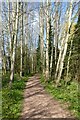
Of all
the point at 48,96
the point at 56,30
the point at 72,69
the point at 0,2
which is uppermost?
the point at 0,2

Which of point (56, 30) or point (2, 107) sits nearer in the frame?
point (2, 107)

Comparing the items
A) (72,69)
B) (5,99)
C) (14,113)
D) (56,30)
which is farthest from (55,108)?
(56,30)

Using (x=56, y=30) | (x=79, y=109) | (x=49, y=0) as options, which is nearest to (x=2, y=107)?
(x=79, y=109)

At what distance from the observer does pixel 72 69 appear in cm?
2489

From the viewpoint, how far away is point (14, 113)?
9914 mm

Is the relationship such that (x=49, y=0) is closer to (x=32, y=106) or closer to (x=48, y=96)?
(x=48, y=96)

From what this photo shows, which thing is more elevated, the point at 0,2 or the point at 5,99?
the point at 0,2

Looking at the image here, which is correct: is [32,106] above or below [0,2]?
below

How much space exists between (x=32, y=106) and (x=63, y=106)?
138 cm

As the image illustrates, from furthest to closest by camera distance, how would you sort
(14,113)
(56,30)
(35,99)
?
(56,30), (35,99), (14,113)

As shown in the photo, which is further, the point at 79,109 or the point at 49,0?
the point at 49,0

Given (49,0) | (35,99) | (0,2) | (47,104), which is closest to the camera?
(47,104)

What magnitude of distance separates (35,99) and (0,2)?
42.6 feet

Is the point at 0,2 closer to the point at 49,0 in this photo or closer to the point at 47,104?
the point at 49,0
